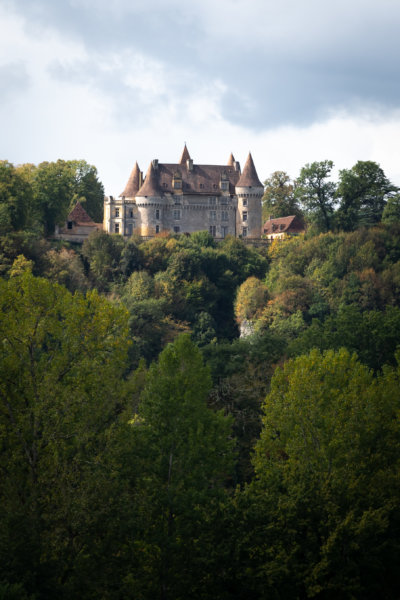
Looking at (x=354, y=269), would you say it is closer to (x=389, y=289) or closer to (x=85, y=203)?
(x=389, y=289)

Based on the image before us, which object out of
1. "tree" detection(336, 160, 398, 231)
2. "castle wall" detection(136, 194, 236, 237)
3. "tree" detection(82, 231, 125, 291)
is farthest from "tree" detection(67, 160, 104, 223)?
"tree" detection(336, 160, 398, 231)

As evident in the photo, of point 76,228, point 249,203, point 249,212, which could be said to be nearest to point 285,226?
point 249,212

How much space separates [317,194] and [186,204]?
49.8ft

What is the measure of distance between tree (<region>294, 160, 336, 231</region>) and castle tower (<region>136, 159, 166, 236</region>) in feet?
49.6

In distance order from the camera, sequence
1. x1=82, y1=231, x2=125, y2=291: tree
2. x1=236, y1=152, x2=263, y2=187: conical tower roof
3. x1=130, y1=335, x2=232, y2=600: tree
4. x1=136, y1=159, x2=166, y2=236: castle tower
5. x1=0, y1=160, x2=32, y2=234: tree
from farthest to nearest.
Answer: x1=236, y1=152, x2=263, y2=187: conical tower roof
x1=136, y1=159, x2=166, y2=236: castle tower
x1=82, y1=231, x2=125, y2=291: tree
x1=0, y1=160, x2=32, y2=234: tree
x1=130, y1=335, x2=232, y2=600: tree

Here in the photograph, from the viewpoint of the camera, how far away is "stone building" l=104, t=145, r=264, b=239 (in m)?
87.5

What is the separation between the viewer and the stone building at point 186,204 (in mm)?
87500

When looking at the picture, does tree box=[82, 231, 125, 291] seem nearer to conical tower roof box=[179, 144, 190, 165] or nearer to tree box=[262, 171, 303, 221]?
conical tower roof box=[179, 144, 190, 165]

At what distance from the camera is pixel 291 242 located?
84562 mm

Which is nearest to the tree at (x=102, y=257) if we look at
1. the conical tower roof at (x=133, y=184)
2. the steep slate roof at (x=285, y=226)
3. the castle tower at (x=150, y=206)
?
the castle tower at (x=150, y=206)

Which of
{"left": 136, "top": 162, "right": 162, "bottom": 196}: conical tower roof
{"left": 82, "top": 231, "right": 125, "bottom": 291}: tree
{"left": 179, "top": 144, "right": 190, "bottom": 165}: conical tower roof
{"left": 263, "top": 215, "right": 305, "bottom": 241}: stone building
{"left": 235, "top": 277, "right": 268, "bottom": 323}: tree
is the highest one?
{"left": 179, "top": 144, "right": 190, "bottom": 165}: conical tower roof

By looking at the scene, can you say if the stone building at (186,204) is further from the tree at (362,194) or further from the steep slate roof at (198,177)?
the tree at (362,194)

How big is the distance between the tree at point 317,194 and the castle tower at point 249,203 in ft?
22.6

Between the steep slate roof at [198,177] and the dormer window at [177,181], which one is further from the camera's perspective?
the steep slate roof at [198,177]
